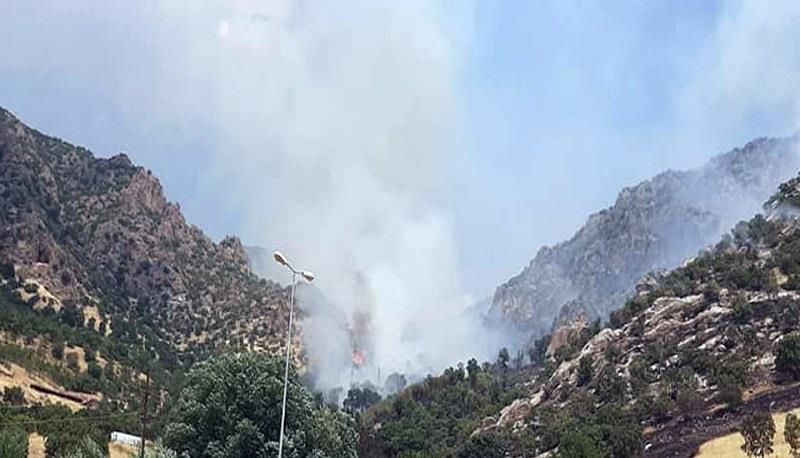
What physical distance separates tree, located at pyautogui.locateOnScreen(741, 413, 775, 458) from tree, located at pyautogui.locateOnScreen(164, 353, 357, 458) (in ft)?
74.6

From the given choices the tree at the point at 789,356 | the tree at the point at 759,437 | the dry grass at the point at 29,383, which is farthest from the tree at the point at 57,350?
the tree at the point at 759,437

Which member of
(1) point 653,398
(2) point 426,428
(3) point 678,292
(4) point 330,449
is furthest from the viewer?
(2) point 426,428

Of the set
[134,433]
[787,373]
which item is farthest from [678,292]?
[134,433]

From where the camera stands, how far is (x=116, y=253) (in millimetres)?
140250

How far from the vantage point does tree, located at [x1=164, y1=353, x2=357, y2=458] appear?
4188 cm

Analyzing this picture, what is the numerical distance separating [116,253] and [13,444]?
316ft

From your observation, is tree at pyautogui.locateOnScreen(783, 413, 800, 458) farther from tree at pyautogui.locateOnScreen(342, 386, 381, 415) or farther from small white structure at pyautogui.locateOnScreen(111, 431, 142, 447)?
tree at pyautogui.locateOnScreen(342, 386, 381, 415)

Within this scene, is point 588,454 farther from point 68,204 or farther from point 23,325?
point 68,204

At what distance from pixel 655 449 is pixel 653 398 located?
1277 centimetres

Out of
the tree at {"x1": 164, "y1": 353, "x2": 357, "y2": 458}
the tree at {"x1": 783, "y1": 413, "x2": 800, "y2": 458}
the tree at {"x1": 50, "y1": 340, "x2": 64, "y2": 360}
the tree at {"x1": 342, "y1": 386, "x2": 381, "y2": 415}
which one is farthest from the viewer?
the tree at {"x1": 342, "y1": 386, "x2": 381, "y2": 415}

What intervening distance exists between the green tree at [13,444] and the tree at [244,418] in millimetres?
9170

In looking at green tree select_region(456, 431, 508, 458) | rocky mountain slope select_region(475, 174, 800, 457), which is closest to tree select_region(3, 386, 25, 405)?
green tree select_region(456, 431, 508, 458)

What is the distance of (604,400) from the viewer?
8019 cm

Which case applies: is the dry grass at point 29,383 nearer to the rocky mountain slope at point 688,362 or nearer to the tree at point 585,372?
the rocky mountain slope at point 688,362
